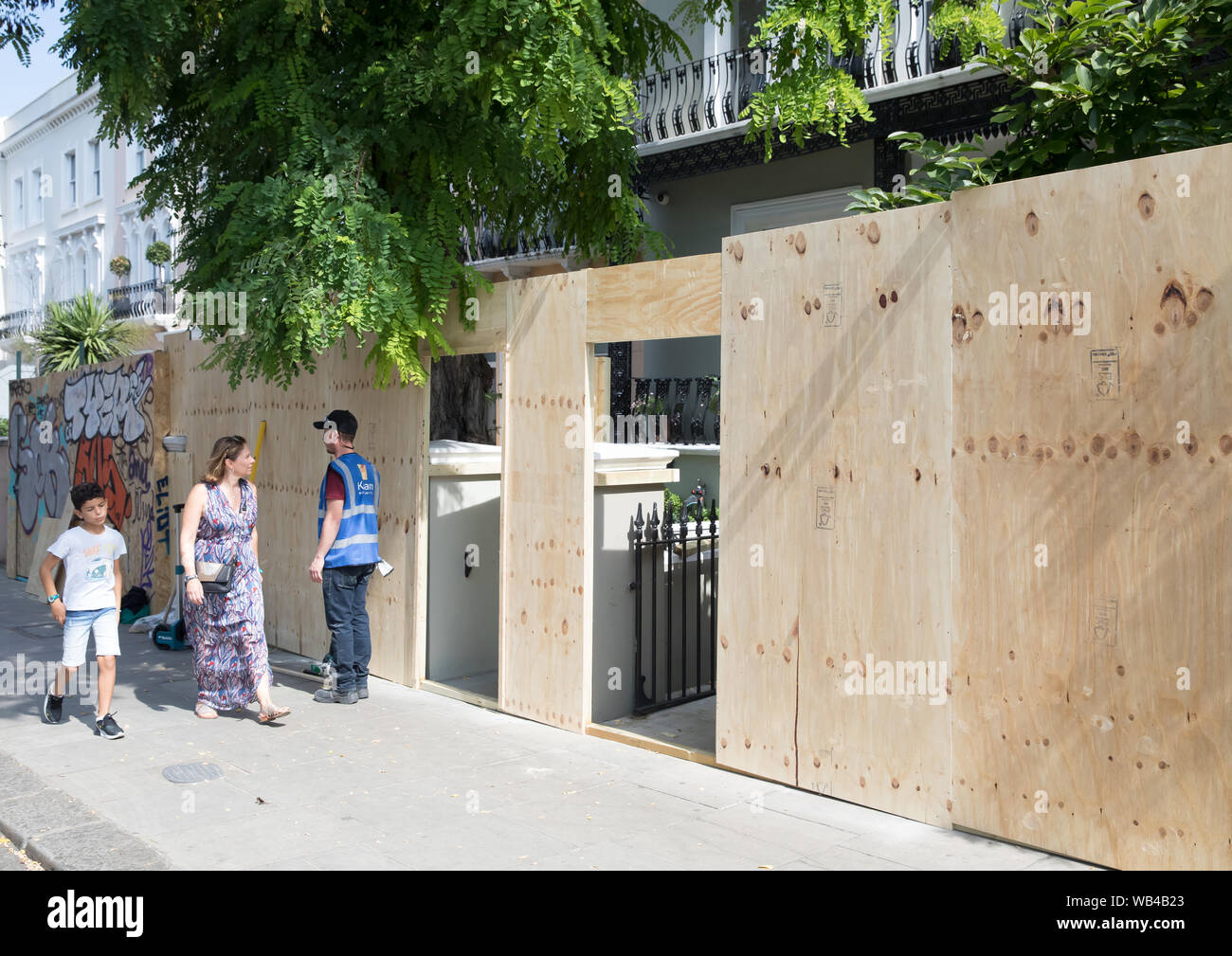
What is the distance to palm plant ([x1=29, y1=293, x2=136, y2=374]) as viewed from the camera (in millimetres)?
22938

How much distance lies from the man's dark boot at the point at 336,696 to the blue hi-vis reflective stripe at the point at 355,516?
892mm

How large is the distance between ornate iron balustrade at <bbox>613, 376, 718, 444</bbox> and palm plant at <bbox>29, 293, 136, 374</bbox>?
13.4m

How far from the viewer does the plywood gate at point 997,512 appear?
4418 mm

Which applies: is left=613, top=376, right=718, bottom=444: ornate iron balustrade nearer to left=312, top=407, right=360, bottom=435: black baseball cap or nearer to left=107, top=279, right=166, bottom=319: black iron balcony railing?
left=312, top=407, right=360, bottom=435: black baseball cap

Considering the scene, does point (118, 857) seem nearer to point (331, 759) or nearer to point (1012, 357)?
point (331, 759)

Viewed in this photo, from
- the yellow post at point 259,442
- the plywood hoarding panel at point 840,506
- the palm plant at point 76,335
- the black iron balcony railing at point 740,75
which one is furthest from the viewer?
the palm plant at point 76,335

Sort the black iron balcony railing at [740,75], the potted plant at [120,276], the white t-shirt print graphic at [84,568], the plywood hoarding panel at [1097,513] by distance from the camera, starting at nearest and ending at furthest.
Answer: the plywood hoarding panel at [1097,513] < the white t-shirt print graphic at [84,568] < the black iron balcony railing at [740,75] < the potted plant at [120,276]

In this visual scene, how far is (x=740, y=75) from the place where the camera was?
45.7 ft

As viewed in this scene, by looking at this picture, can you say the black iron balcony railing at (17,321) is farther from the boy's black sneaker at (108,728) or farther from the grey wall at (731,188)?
the boy's black sneaker at (108,728)

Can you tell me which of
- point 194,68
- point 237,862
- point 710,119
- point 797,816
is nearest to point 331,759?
point 237,862

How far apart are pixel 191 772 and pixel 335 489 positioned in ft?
7.57

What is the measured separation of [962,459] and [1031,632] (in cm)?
82

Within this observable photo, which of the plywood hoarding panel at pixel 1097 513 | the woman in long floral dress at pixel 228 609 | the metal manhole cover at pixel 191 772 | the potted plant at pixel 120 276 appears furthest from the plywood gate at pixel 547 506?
the potted plant at pixel 120 276

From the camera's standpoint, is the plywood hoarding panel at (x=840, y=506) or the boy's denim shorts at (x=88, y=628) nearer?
the plywood hoarding panel at (x=840, y=506)
